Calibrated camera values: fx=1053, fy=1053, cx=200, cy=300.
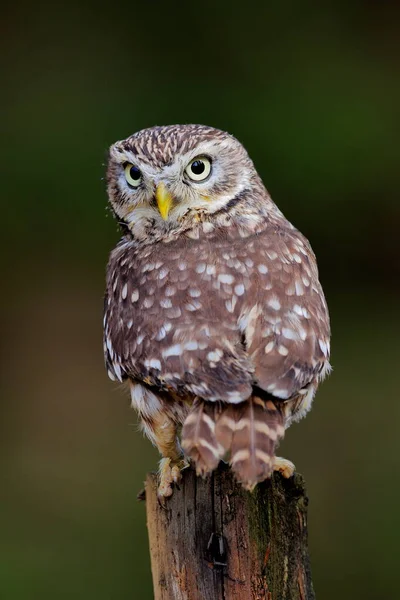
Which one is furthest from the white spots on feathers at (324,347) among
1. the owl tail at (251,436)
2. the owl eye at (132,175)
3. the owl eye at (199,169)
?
the owl eye at (132,175)

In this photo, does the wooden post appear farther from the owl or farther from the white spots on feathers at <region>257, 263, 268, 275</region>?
the white spots on feathers at <region>257, 263, 268, 275</region>

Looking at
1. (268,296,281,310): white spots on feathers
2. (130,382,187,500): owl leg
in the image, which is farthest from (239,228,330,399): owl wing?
(130,382,187,500): owl leg

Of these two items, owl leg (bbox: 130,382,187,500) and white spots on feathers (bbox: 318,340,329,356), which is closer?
white spots on feathers (bbox: 318,340,329,356)

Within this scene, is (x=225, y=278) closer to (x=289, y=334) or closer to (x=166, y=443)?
(x=289, y=334)

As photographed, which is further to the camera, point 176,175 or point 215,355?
point 176,175

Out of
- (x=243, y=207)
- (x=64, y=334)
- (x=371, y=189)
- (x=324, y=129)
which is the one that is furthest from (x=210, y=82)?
(x=243, y=207)

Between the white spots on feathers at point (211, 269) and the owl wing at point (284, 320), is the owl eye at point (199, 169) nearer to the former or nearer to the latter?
the owl wing at point (284, 320)

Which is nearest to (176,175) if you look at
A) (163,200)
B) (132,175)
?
(163,200)
